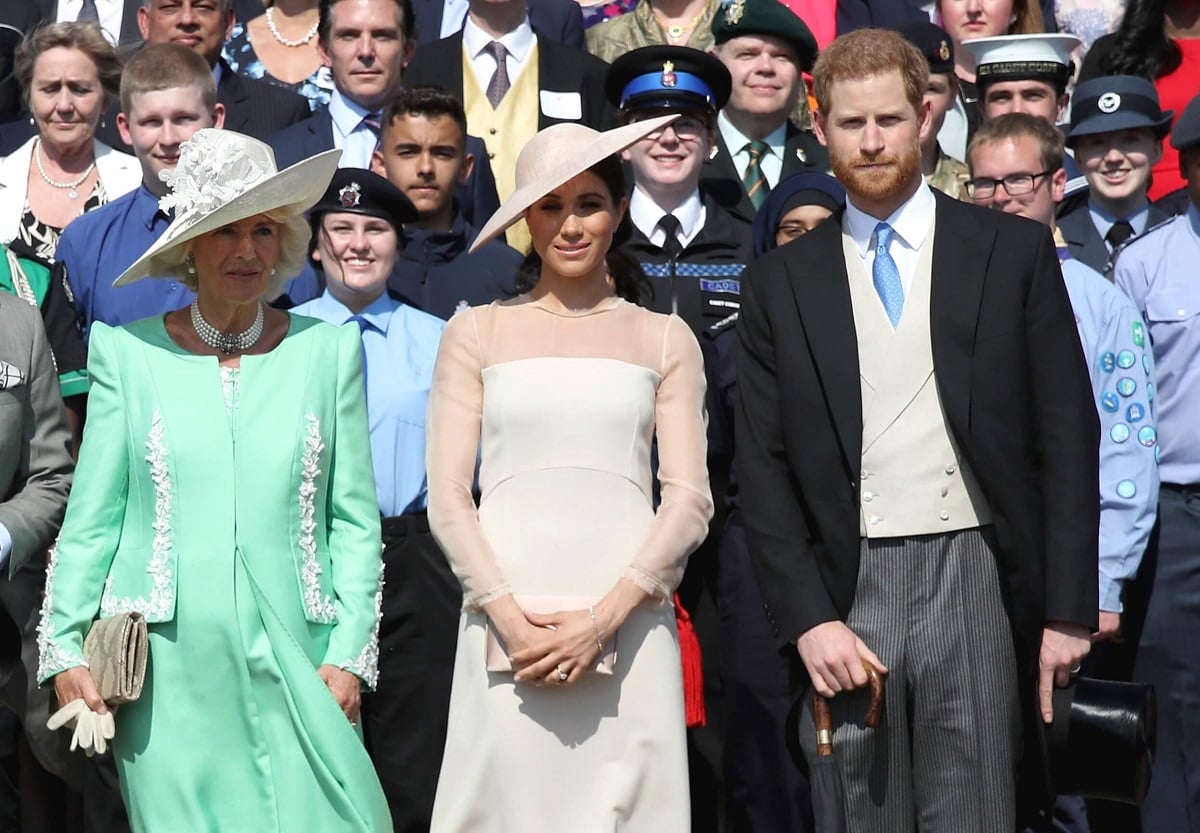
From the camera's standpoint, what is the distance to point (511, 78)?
8.62 m

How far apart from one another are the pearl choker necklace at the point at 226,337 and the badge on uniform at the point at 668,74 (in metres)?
2.67

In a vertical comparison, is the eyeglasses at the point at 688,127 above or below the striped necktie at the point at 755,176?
above

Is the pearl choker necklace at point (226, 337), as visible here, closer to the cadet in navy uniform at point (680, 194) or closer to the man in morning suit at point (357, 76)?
the cadet in navy uniform at point (680, 194)

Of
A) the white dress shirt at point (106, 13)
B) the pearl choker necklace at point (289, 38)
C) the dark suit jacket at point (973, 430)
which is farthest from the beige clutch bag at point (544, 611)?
the white dress shirt at point (106, 13)

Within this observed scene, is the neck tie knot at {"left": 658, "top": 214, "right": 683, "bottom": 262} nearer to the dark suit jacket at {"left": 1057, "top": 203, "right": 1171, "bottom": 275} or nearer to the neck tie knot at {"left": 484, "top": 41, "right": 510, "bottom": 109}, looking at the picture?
the neck tie knot at {"left": 484, "top": 41, "right": 510, "bottom": 109}

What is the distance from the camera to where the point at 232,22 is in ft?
30.5

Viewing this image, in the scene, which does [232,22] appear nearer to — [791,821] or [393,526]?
[393,526]

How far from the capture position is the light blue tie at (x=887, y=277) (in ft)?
17.1

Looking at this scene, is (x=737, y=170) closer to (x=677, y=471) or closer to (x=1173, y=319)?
(x=1173, y=319)

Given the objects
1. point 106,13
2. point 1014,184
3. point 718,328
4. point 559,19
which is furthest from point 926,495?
point 106,13

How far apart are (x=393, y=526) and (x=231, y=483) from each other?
4.96 ft

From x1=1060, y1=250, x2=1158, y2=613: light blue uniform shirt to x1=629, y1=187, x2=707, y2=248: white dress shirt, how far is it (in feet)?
4.53

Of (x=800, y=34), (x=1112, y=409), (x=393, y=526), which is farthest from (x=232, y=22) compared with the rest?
(x=1112, y=409)

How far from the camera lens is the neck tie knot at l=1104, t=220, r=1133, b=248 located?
320 inches
